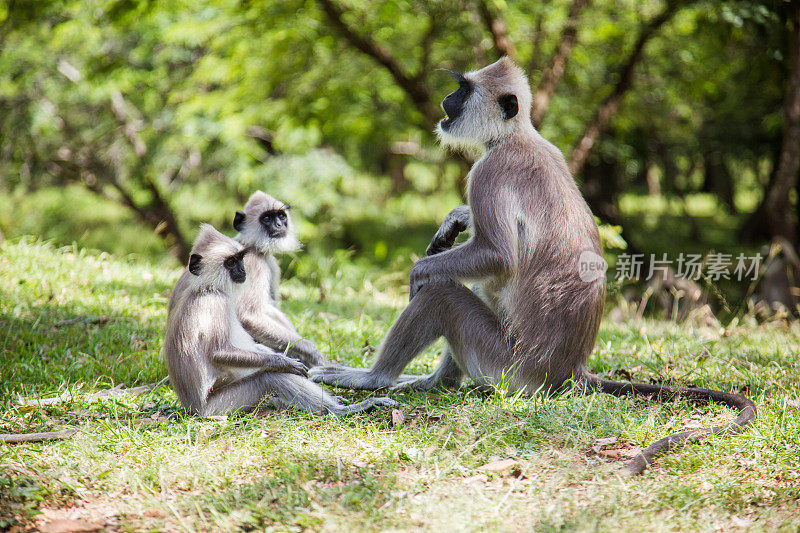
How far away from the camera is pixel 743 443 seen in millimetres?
3002

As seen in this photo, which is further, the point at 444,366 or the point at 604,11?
the point at 604,11

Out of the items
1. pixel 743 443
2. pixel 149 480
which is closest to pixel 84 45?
pixel 149 480

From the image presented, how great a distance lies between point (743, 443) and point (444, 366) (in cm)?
150

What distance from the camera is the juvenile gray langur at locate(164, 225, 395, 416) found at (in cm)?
321

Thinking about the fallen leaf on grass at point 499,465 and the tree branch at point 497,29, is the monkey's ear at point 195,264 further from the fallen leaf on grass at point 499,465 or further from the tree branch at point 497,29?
the tree branch at point 497,29

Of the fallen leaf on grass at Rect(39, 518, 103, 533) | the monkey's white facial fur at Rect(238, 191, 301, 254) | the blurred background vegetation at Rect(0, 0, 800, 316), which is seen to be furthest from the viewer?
the blurred background vegetation at Rect(0, 0, 800, 316)

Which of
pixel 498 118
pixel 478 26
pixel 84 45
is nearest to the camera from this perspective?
pixel 498 118

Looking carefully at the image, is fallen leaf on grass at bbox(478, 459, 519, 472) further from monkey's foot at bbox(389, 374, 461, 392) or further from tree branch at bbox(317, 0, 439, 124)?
tree branch at bbox(317, 0, 439, 124)

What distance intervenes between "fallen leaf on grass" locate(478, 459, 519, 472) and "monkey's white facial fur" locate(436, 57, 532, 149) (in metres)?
1.78

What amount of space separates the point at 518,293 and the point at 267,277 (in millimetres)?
1469

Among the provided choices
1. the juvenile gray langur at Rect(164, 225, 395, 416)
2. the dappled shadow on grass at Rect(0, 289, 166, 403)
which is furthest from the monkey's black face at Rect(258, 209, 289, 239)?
the dappled shadow on grass at Rect(0, 289, 166, 403)

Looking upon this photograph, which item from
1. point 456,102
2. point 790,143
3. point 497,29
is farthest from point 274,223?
point 790,143

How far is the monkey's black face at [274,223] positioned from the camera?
4176mm

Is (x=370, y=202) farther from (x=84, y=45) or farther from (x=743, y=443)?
(x=743, y=443)
